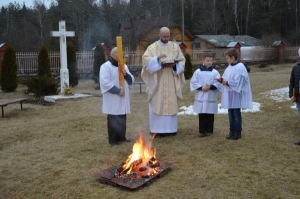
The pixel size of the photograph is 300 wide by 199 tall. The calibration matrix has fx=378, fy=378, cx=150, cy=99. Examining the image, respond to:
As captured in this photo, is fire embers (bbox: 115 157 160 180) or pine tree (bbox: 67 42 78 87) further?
pine tree (bbox: 67 42 78 87)

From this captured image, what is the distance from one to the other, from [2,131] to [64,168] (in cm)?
379

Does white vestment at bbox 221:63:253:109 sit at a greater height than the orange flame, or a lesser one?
greater

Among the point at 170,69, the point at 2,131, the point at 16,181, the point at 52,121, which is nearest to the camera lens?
the point at 16,181

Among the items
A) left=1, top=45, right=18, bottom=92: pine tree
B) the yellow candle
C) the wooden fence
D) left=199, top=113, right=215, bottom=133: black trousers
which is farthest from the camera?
the wooden fence

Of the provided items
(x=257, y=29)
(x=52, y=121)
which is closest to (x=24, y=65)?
(x=52, y=121)

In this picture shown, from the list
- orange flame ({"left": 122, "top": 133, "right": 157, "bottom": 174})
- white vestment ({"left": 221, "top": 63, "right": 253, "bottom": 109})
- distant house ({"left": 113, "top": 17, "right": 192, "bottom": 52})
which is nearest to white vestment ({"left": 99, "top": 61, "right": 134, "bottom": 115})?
orange flame ({"left": 122, "top": 133, "right": 157, "bottom": 174})

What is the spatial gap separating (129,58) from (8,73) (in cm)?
1019

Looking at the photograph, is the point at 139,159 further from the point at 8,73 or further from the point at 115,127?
the point at 8,73

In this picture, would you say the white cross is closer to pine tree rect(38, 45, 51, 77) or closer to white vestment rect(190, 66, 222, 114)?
pine tree rect(38, 45, 51, 77)

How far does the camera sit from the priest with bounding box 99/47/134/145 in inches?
262

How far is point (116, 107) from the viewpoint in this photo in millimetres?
6746

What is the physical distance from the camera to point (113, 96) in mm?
6750

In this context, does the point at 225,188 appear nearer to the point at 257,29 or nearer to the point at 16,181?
the point at 16,181

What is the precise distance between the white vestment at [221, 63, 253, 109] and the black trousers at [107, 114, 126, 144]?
188 centimetres
